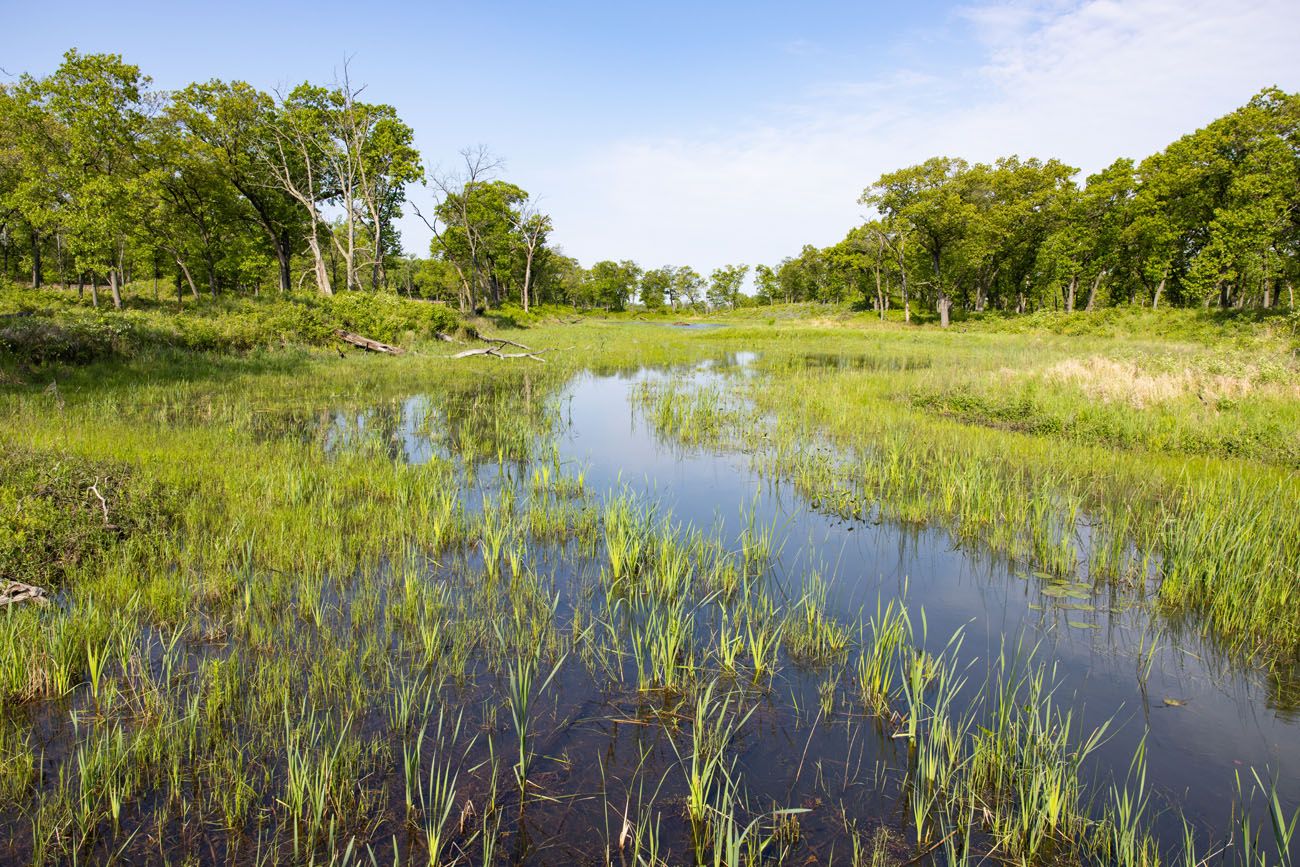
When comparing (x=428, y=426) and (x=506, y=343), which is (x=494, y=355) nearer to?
(x=506, y=343)

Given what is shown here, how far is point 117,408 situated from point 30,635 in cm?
918

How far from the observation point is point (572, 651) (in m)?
4.73

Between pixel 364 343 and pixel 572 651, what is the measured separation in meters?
24.2

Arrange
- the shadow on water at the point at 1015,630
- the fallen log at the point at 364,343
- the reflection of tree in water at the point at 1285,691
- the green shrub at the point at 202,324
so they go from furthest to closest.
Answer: the fallen log at the point at 364,343 < the green shrub at the point at 202,324 < the reflection of tree in water at the point at 1285,691 < the shadow on water at the point at 1015,630

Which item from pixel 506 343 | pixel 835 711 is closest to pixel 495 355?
pixel 506 343

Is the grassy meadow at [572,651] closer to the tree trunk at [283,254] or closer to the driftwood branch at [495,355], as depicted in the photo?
the driftwood branch at [495,355]

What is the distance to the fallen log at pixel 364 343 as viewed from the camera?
25078 millimetres

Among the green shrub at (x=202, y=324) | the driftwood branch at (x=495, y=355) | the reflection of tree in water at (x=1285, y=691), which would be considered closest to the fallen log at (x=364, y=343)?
the green shrub at (x=202, y=324)

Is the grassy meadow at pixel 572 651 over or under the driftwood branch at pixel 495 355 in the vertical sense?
under

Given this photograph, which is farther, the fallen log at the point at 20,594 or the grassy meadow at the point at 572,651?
the fallen log at the point at 20,594

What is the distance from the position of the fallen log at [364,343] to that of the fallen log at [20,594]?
21.5 metres

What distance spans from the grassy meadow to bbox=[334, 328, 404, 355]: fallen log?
14.0m

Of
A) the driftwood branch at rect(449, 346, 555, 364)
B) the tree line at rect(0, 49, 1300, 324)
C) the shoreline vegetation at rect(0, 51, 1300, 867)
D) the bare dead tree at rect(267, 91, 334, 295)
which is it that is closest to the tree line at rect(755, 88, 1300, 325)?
the tree line at rect(0, 49, 1300, 324)

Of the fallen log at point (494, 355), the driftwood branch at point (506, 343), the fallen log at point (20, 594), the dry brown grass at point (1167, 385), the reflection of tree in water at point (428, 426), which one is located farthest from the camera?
the driftwood branch at point (506, 343)
